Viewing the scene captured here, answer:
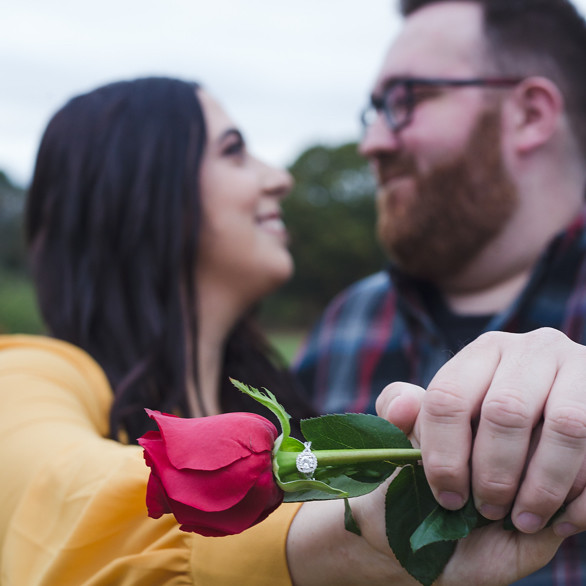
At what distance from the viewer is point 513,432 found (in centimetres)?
55

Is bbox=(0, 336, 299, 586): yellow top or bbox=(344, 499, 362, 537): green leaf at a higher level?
bbox=(344, 499, 362, 537): green leaf

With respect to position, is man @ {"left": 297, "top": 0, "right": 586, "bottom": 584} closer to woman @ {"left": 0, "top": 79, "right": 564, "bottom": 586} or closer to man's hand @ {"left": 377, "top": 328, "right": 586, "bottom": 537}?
woman @ {"left": 0, "top": 79, "right": 564, "bottom": 586}

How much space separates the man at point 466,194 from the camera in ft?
7.33

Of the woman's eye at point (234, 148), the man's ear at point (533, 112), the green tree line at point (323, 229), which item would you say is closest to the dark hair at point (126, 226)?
the woman's eye at point (234, 148)

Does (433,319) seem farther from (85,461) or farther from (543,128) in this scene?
(85,461)

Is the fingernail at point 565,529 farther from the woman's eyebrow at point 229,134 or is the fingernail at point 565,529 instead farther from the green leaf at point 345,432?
the woman's eyebrow at point 229,134

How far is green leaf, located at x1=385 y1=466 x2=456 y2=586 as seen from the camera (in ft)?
2.06

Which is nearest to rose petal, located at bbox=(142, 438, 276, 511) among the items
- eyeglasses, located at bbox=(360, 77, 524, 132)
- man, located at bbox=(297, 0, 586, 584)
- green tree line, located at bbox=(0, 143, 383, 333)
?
man, located at bbox=(297, 0, 586, 584)

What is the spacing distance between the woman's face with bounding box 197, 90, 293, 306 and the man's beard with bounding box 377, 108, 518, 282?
0.60 metres

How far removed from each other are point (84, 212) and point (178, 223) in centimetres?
31

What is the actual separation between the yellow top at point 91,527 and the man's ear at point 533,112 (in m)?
2.04

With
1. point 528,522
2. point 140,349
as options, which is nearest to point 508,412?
point 528,522

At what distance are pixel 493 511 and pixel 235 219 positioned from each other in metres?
1.46

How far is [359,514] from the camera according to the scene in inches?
26.9
